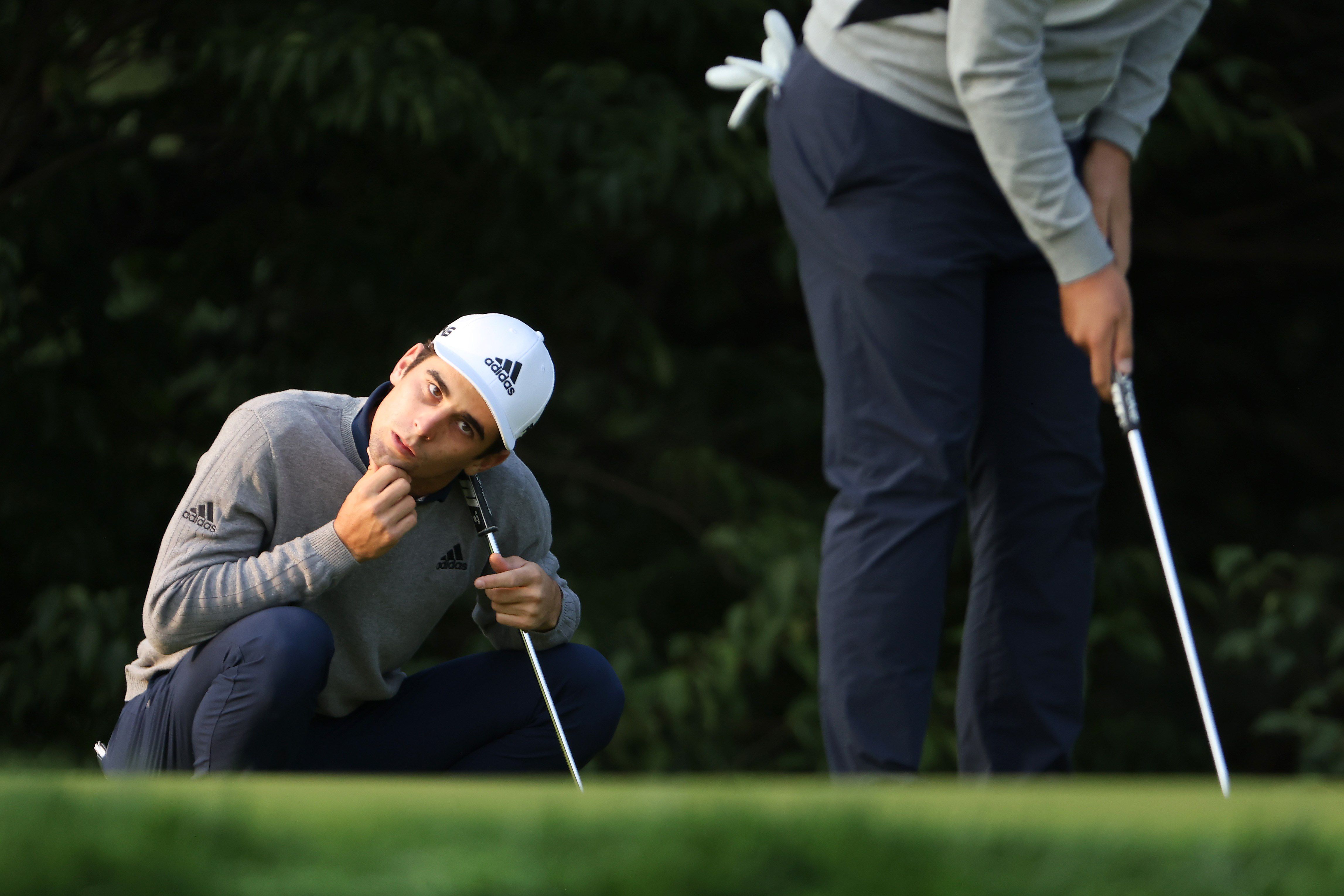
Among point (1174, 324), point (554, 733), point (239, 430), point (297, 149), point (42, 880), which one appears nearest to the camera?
point (42, 880)

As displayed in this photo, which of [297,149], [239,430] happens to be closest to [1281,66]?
[297,149]

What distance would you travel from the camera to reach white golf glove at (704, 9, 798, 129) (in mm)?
2182

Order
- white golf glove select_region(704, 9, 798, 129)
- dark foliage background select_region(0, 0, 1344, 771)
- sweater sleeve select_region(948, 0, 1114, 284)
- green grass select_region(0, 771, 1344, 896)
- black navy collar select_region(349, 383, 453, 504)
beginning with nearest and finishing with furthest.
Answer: green grass select_region(0, 771, 1344, 896), sweater sleeve select_region(948, 0, 1114, 284), white golf glove select_region(704, 9, 798, 129), black navy collar select_region(349, 383, 453, 504), dark foliage background select_region(0, 0, 1344, 771)

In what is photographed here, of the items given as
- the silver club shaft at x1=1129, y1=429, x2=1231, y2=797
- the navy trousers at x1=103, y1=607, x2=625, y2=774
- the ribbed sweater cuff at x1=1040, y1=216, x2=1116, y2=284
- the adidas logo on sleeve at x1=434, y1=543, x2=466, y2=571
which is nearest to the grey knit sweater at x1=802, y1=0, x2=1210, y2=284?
the ribbed sweater cuff at x1=1040, y1=216, x2=1116, y2=284

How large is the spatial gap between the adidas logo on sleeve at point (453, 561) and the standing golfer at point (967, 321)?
713 mm

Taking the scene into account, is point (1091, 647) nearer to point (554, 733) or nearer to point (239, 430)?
point (554, 733)

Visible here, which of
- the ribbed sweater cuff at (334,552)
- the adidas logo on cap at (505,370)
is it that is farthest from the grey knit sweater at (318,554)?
the adidas logo on cap at (505,370)

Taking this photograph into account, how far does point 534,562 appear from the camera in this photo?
8.02ft

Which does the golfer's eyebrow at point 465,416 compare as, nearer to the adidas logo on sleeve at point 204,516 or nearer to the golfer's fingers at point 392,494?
the golfer's fingers at point 392,494

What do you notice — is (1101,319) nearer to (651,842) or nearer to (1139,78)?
(1139,78)

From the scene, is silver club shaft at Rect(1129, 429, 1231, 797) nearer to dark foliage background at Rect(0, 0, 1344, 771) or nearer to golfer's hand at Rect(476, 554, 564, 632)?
golfer's hand at Rect(476, 554, 564, 632)

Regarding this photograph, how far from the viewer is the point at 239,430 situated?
2.23m

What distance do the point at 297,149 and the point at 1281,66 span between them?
325 cm

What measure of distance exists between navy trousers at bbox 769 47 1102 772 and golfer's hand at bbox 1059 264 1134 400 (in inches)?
4.1
